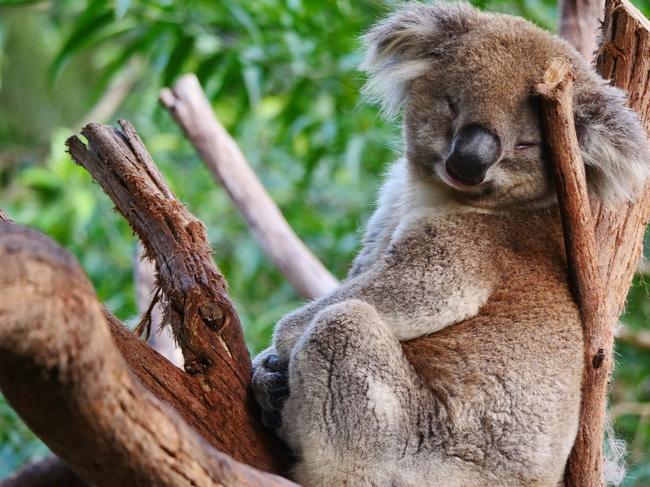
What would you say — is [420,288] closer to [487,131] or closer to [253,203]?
[487,131]

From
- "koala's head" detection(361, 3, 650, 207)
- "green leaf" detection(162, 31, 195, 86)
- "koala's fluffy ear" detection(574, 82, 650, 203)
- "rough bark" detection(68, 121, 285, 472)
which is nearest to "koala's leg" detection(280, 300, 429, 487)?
"rough bark" detection(68, 121, 285, 472)

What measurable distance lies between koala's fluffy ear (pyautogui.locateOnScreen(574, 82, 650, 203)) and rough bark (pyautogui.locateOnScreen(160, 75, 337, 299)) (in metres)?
1.94

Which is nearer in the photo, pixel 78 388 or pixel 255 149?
pixel 78 388

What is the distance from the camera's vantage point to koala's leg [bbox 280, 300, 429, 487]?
2.74 m

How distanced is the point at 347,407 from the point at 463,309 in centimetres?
58

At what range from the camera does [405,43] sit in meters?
3.51

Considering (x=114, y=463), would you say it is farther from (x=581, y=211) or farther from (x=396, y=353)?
(x=581, y=211)

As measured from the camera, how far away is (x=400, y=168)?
378cm

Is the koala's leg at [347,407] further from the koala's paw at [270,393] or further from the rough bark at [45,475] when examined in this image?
the rough bark at [45,475]

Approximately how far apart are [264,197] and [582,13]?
1913 millimetres

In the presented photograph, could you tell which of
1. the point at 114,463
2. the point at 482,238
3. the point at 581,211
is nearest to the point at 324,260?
the point at 482,238

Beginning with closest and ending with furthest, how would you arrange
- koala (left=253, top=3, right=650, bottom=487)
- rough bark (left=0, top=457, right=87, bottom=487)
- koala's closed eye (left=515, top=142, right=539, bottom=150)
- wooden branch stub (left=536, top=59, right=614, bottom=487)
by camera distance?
rough bark (left=0, top=457, right=87, bottom=487) → wooden branch stub (left=536, top=59, right=614, bottom=487) → koala (left=253, top=3, right=650, bottom=487) → koala's closed eye (left=515, top=142, right=539, bottom=150)

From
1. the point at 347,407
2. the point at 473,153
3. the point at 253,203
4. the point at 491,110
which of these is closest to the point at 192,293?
the point at 347,407

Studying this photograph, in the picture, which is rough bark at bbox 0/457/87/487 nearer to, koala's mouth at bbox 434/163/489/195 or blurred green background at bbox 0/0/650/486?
koala's mouth at bbox 434/163/489/195
